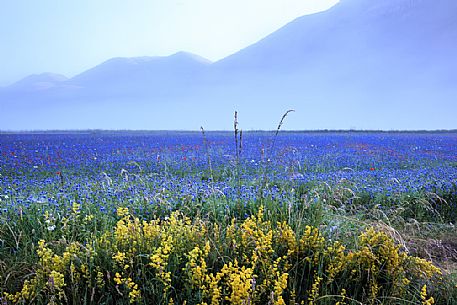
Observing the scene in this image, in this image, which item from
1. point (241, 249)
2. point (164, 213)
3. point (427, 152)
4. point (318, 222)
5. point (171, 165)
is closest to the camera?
point (241, 249)

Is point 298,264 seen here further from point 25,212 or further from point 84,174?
point 84,174

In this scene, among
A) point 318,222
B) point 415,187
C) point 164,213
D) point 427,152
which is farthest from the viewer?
point 427,152

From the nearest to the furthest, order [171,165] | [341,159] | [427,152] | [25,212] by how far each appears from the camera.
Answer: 1. [25,212]
2. [171,165]
3. [341,159]
4. [427,152]

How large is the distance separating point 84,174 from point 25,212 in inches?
167

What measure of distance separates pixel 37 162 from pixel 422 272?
951cm

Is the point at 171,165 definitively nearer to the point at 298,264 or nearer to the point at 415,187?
the point at 415,187

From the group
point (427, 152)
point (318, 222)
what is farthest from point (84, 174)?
point (427, 152)

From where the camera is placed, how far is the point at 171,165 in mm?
9797

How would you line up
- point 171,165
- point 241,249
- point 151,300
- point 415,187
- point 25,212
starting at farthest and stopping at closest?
point 171,165 < point 415,187 < point 25,212 < point 241,249 < point 151,300

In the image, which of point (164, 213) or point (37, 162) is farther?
point (37, 162)

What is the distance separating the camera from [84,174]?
8.55 m

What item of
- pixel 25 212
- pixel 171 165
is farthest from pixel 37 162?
pixel 25 212

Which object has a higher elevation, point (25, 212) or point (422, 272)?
point (25, 212)

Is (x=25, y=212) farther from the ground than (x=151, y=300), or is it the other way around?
(x=25, y=212)
